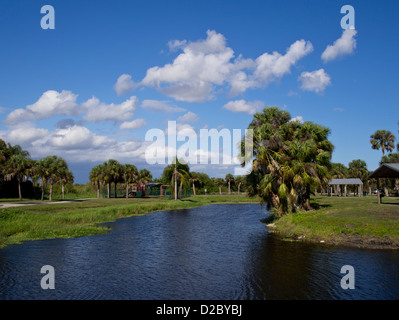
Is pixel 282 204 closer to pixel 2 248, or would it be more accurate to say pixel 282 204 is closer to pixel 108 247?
pixel 108 247

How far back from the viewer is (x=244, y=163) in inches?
1216

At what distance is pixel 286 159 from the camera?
30.9 metres

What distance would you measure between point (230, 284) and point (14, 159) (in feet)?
221

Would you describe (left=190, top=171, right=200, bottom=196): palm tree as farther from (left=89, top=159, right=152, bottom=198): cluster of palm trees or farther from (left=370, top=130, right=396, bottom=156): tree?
(left=370, top=130, right=396, bottom=156): tree

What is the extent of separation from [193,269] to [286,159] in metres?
17.9

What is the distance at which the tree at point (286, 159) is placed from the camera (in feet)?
97.1

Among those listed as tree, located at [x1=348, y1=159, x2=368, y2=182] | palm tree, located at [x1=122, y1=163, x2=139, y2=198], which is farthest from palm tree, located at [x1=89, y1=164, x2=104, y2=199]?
tree, located at [x1=348, y1=159, x2=368, y2=182]

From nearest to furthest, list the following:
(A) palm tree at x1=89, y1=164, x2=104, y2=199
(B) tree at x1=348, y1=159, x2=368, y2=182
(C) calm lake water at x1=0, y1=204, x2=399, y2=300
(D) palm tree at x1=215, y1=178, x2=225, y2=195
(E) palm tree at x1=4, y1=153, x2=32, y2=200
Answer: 1. (C) calm lake water at x1=0, y1=204, x2=399, y2=300
2. (E) palm tree at x1=4, y1=153, x2=32, y2=200
3. (A) palm tree at x1=89, y1=164, x2=104, y2=199
4. (B) tree at x1=348, y1=159, x2=368, y2=182
5. (D) palm tree at x1=215, y1=178, x2=225, y2=195

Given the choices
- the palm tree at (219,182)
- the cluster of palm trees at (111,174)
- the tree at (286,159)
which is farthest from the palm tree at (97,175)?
the tree at (286,159)

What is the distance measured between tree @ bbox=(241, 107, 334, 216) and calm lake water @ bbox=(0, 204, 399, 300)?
706cm

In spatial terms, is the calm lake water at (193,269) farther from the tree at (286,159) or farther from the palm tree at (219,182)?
the palm tree at (219,182)

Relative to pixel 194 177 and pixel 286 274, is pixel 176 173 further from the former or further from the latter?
pixel 286 274

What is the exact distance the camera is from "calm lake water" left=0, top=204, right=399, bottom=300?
13.0 meters
